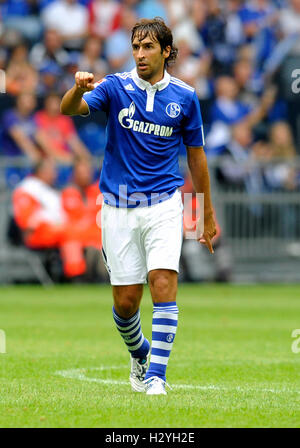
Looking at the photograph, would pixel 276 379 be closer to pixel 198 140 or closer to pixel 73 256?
pixel 198 140

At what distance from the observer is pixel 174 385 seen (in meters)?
7.61

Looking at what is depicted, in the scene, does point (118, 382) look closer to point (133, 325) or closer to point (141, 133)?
point (133, 325)

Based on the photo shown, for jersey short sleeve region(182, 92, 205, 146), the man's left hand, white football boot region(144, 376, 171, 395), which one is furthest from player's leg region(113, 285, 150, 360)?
jersey short sleeve region(182, 92, 205, 146)

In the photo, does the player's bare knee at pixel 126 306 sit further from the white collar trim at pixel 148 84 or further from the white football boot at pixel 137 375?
the white collar trim at pixel 148 84

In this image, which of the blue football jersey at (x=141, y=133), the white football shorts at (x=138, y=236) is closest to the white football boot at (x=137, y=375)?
the white football shorts at (x=138, y=236)

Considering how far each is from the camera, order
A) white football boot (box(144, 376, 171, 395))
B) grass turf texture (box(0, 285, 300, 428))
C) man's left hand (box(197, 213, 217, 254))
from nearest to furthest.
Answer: grass turf texture (box(0, 285, 300, 428)), white football boot (box(144, 376, 171, 395)), man's left hand (box(197, 213, 217, 254))

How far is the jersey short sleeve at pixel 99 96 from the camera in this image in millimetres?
7148

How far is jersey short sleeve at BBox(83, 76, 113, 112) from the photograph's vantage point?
7148 mm

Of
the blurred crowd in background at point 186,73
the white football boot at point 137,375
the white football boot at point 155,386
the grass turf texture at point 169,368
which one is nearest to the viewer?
the grass turf texture at point 169,368

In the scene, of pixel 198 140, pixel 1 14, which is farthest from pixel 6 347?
pixel 1 14

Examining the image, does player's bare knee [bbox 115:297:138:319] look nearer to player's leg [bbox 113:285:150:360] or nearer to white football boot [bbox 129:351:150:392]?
player's leg [bbox 113:285:150:360]

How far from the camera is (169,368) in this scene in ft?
28.9

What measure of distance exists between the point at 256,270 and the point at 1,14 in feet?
24.5

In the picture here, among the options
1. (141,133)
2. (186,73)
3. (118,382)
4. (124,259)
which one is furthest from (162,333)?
(186,73)
